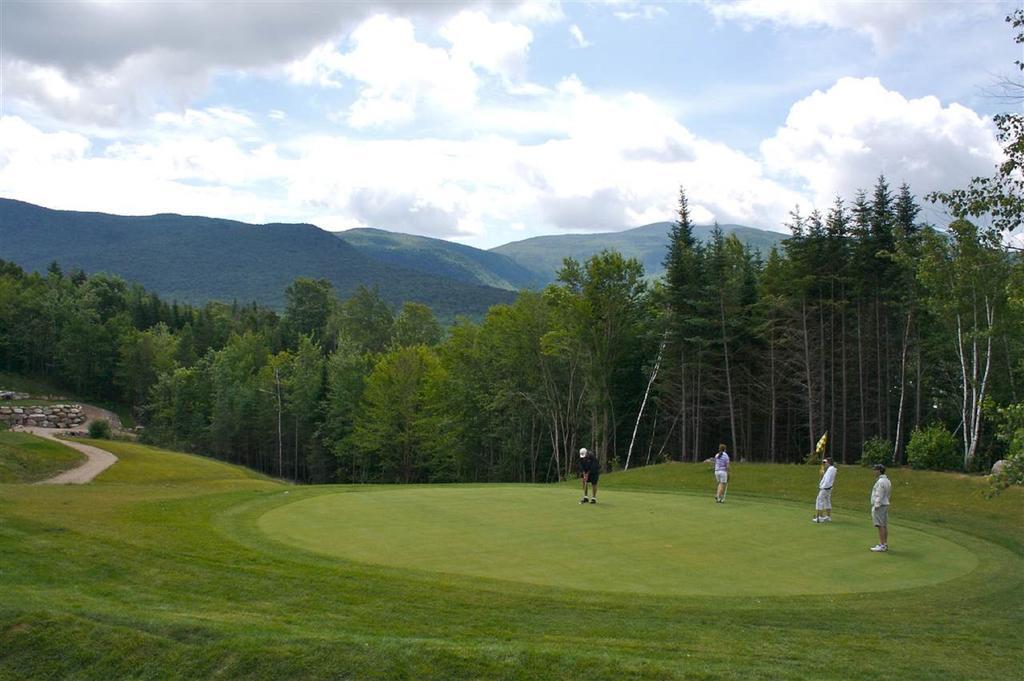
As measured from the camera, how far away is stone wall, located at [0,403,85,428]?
75.9 meters

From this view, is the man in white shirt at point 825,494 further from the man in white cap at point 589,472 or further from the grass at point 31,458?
the grass at point 31,458

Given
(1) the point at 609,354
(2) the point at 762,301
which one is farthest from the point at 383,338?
(2) the point at 762,301

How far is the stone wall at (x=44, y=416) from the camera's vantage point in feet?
249

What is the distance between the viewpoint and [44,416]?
3147 inches

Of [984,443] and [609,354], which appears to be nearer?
[984,443]

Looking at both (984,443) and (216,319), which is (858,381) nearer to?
(984,443)

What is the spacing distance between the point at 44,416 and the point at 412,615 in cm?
8132

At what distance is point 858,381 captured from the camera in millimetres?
51531

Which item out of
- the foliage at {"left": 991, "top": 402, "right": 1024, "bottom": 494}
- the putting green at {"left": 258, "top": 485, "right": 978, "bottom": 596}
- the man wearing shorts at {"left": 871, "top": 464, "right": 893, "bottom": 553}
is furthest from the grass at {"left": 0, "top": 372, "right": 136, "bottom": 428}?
the foliage at {"left": 991, "top": 402, "right": 1024, "bottom": 494}

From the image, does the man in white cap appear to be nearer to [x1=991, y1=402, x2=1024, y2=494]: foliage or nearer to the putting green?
the putting green

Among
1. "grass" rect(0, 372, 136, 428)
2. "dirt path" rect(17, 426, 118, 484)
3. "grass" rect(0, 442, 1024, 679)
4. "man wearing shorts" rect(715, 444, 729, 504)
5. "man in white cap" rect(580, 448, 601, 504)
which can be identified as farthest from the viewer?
"grass" rect(0, 372, 136, 428)

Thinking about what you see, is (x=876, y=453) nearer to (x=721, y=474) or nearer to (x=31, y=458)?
(x=721, y=474)

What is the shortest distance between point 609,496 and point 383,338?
291ft

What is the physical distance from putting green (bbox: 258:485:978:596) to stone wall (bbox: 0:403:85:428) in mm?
63510
